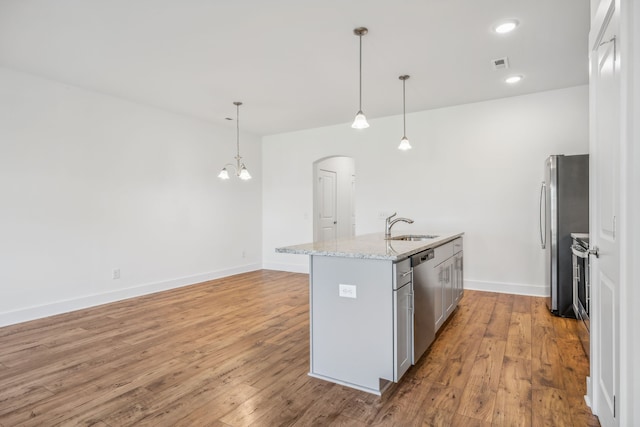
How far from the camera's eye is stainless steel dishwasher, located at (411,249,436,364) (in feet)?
8.14

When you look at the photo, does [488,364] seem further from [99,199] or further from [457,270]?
[99,199]

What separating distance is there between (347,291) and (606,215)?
1.48 meters

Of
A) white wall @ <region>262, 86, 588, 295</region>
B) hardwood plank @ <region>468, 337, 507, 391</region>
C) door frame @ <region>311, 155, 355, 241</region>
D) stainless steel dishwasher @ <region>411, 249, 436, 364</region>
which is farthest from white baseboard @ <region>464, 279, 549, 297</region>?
door frame @ <region>311, 155, 355, 241</region>

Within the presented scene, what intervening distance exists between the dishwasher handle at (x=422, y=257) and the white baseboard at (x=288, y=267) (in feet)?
12.8

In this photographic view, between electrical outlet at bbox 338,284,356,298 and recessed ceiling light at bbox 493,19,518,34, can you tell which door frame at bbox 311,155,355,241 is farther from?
electrical outlet at bbox 338,284,356,298

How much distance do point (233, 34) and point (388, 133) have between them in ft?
10.9

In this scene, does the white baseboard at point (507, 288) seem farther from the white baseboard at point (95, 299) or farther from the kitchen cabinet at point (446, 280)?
the white baseboard at point (95, 299)

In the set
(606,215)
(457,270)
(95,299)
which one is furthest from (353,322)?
(95,299)

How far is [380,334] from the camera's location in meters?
2.23

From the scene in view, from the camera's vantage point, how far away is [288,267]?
6.74 meters

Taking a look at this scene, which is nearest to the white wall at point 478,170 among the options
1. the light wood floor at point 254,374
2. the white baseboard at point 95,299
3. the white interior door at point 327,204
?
the white interior door at point 327,204

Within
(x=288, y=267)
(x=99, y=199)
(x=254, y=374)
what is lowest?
(x=254, y=374)

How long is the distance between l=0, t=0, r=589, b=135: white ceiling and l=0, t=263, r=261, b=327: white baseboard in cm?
262

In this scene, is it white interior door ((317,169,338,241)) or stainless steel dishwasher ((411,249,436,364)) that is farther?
white interior door ((317,169,338,241))
